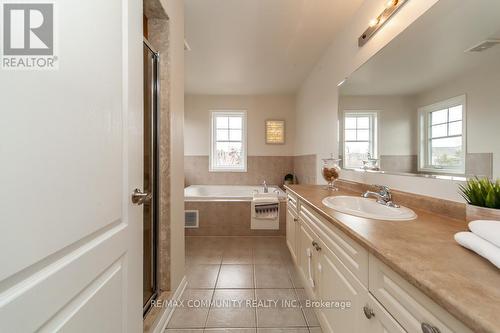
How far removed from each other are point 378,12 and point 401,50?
48 cm

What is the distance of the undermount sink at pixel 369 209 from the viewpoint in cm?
103

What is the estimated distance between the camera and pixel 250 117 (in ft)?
14.3

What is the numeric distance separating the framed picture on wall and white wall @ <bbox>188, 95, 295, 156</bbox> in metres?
0.09

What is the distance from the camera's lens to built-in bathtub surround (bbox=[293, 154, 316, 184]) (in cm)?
310

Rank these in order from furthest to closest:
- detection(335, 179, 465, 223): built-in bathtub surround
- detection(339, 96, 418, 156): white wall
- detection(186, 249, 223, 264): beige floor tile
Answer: detection(186, 249, 223, 264): beige floor tile, detection(339, 96, 418, 156): white wall, detection(335, 179, 465, 223): built-in bathtub surround

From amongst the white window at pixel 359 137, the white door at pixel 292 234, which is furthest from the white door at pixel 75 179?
the white window at pixel 359 137

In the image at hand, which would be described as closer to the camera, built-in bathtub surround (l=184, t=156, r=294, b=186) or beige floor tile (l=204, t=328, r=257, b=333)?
beige floor tile (l=204, t=328, r=257, b=333)

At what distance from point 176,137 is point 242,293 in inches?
59.0

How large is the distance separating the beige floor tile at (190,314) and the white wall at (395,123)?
191cm

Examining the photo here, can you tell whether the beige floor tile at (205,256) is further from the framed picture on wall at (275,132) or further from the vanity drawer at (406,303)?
the framed picture on wall at (275,132)

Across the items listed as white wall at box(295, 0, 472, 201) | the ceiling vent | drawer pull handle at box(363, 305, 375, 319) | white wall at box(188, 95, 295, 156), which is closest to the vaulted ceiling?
white wall at box(295, 0, 472, 201)

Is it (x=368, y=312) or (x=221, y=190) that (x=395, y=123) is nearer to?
(x=368, y=312)

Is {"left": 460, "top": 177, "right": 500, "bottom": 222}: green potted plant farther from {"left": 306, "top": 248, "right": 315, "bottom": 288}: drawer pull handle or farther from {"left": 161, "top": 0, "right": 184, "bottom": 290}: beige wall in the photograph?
{"left": 161, "top": 0, "right": 184, "bottom": 290}: beige wall

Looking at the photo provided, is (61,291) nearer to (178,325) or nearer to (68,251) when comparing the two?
(68,251)
